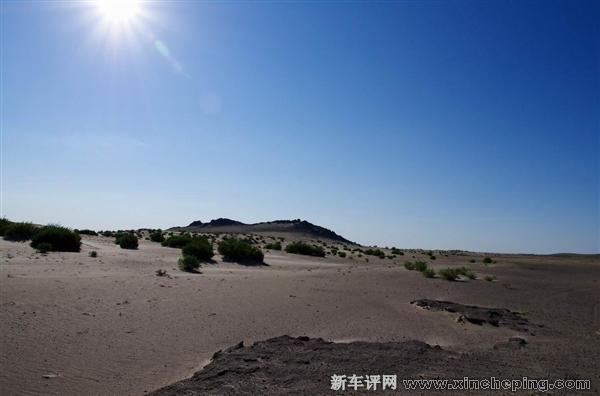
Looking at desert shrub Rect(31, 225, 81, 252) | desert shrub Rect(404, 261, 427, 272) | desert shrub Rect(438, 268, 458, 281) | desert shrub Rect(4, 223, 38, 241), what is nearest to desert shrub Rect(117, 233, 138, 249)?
desert shrub Rect(31, 225, 81, 252)

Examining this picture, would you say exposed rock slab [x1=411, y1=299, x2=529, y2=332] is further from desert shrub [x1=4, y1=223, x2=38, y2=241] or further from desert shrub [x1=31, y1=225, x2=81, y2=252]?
desert shrub [x1=4, y1=223, x2=38, y2=241]

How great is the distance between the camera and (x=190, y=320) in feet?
31.3

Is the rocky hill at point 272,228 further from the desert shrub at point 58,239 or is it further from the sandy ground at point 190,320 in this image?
the sandy ground at point 190,320

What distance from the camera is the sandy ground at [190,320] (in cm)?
647

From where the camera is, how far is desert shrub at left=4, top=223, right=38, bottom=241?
2275 centimetres

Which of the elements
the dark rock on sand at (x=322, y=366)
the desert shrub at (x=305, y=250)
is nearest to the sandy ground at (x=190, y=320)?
the dark rock on sand at (x=322, y=366)

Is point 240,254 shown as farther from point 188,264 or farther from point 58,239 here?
point 58,239

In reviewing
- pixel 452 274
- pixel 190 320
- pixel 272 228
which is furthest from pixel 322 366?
pixel 272 228

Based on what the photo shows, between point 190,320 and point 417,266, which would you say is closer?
point 190,320

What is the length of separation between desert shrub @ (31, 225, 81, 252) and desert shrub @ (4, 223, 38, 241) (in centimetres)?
193

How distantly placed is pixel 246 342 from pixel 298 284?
7.92 m

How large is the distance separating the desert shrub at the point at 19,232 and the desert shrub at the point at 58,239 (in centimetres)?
193

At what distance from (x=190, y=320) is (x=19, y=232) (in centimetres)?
1838

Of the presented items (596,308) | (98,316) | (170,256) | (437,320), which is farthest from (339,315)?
(170,256)
